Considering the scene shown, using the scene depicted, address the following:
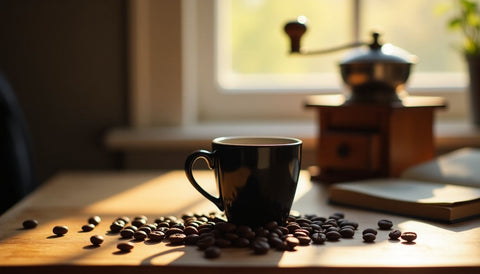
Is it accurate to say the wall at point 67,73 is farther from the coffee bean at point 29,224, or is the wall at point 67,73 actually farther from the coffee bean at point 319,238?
the coffee bean at point 319,238

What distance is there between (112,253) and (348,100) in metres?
0.72

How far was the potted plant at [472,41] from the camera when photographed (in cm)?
162

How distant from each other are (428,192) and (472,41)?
83 centimetres

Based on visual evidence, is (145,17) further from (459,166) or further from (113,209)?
(459,166)

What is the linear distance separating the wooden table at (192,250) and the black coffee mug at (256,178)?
0.27ft

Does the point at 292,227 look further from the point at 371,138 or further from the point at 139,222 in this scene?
the point at 371,138

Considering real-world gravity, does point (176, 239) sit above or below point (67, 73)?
below

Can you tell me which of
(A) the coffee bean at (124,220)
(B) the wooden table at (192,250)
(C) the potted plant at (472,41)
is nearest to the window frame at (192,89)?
(C) the potted plant at (472,41)

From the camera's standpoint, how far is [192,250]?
0.70 m

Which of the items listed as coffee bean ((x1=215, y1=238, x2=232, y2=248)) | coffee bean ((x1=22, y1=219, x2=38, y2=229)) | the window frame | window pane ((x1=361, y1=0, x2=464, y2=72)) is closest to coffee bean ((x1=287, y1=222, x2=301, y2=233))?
coffee bean ((x1=215, y1=238, x2=232, y2=248))

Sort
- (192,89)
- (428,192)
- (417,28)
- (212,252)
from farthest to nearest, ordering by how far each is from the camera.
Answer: (417,28)
(192,89)
(428,192)
(212,252)

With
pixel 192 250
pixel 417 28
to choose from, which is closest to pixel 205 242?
pixel 192 250

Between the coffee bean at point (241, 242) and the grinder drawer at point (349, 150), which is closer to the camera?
the coffee bean at point (241, 242)

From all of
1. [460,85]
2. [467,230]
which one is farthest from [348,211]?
[460,85]
